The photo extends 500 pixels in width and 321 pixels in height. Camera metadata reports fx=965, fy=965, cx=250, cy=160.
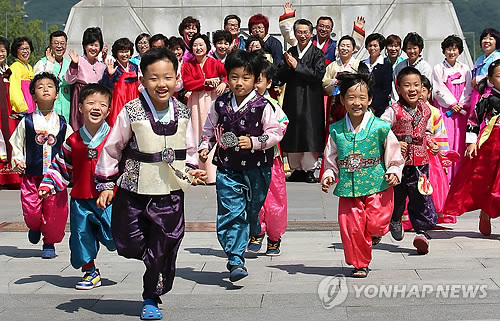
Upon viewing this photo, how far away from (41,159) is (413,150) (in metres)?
3.09

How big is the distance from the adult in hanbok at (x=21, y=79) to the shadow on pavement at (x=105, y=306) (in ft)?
22.9

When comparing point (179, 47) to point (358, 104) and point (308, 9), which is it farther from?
point (358, 104)

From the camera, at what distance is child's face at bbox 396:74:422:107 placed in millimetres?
7910

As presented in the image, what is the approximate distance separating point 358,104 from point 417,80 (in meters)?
1.08

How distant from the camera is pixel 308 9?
15797 mm

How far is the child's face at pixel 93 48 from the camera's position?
1233 centimetres

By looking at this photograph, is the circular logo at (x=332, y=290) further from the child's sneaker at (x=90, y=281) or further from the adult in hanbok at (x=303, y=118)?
the adult in hanbok at (x=303, y=118)

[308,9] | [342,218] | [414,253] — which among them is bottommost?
[414,253]

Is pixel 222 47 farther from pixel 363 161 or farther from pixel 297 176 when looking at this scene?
pixel 363 161

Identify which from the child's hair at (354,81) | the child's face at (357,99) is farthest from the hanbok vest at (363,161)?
the child's hair at (354,81)

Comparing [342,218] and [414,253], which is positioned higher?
[342,218]

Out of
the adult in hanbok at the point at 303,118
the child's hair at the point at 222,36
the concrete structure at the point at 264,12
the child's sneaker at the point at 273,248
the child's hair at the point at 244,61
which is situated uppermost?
the concrete structure at the point at 264,12

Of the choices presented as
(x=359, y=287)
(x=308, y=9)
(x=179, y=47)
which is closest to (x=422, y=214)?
(x=359, y=287)

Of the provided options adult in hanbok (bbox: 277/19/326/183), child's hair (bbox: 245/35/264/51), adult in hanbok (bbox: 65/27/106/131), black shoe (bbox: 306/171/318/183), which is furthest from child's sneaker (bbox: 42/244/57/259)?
black shoe (bbox: 306/171/318/183)
